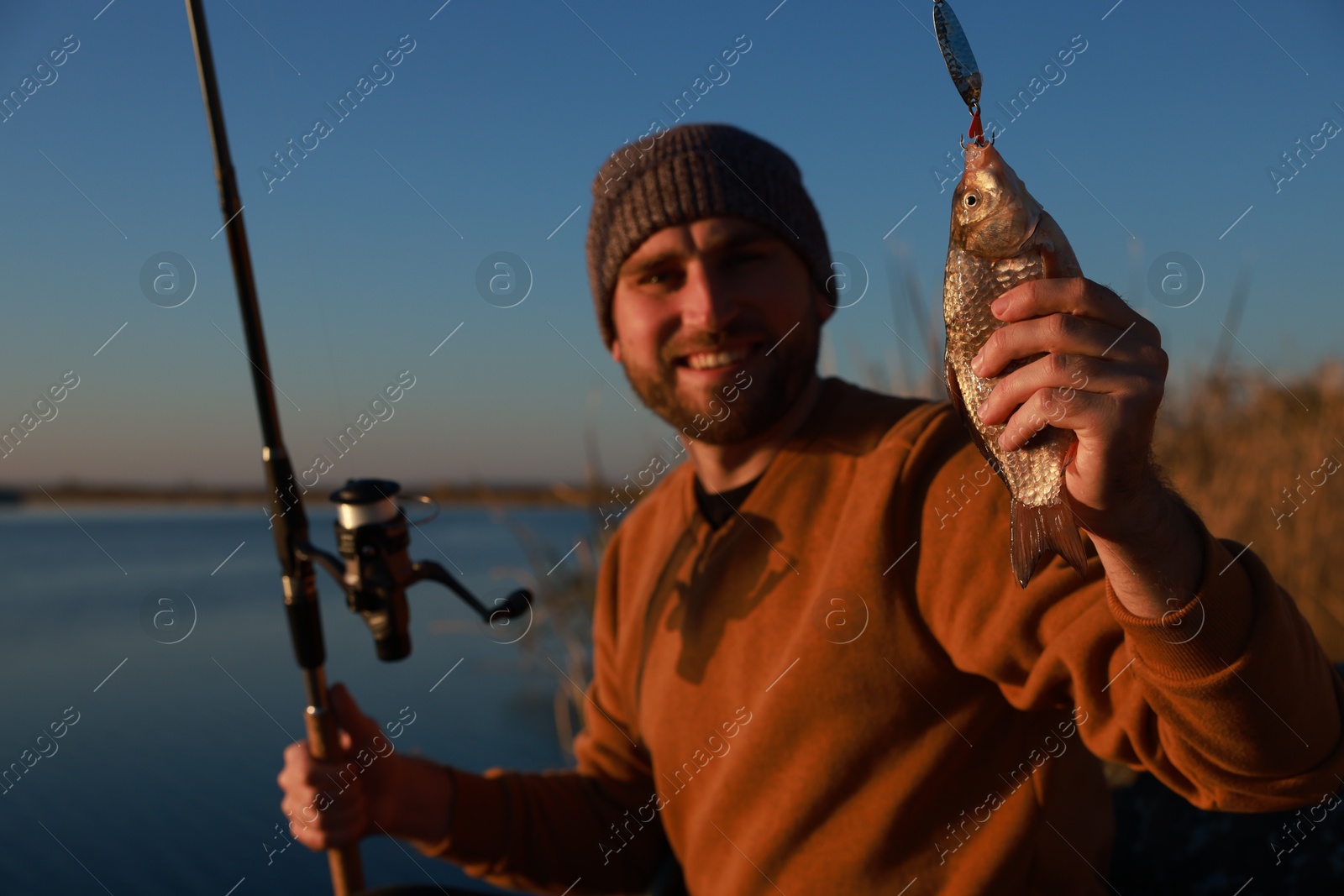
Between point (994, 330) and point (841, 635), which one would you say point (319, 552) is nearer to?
point (841, 635)

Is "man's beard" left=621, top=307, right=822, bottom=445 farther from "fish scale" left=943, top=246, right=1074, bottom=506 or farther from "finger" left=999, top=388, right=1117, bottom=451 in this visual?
"finger" left=999, top=388, right=1117, bottom=451

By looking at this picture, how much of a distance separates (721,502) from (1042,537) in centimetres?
141

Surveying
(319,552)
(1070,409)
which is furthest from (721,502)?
(1070,409)

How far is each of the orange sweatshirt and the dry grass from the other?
95.6 inches

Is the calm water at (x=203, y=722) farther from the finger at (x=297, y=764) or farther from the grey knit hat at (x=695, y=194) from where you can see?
the grey knit hat at (x=695, y=194)

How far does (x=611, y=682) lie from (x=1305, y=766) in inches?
78.8

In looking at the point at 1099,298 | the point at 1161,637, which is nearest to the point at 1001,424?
the point at 1099,298

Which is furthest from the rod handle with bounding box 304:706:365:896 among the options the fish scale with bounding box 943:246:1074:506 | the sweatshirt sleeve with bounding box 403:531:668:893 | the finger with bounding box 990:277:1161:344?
the finger with bounding box 990:277:1161:344

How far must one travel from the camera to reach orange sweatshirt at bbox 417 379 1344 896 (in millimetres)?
1245

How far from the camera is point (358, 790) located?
2373mm

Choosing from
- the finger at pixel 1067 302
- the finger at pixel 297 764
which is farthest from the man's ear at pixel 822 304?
the finger at pixel 297 764

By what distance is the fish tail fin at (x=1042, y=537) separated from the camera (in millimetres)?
1102

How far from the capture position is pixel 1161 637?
1.18 m

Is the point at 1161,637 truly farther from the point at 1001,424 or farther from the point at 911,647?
the point at 911,647
